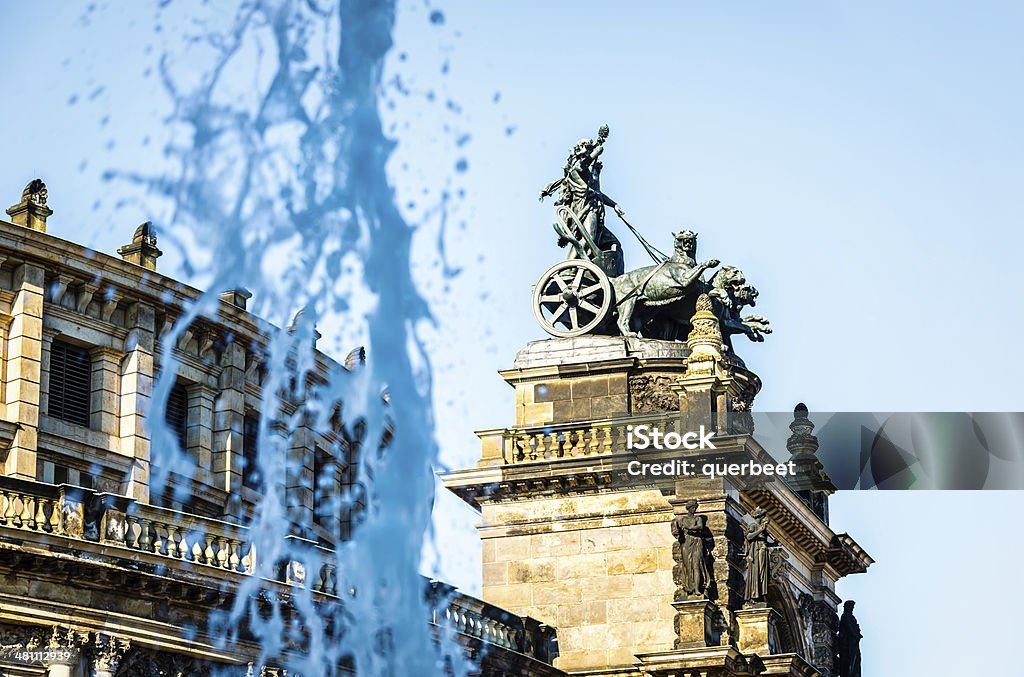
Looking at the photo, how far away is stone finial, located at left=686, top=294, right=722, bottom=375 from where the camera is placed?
4300cm

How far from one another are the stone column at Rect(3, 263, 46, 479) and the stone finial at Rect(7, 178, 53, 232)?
212 cm

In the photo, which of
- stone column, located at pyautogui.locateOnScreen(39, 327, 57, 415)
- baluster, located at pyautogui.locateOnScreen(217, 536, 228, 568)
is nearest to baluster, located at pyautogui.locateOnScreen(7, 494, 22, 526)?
baluster, located at pyautogui.locateOnScreen(217, 536, 228, 568)

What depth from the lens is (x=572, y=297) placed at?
→ 150 ft

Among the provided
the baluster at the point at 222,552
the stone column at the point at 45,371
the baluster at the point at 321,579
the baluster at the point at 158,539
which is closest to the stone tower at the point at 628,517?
the baluster at the point at 321,579

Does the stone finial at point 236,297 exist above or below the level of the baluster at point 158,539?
above

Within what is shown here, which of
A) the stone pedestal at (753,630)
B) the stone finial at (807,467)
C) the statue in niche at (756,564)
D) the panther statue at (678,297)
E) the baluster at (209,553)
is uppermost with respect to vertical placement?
the panther statue at (678,297)

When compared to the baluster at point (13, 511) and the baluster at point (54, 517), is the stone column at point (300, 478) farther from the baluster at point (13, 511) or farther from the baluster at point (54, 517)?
the baluster at point (13, 511)

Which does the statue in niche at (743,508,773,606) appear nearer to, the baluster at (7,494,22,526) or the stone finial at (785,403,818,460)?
the stone finial at (785,403,818,460)

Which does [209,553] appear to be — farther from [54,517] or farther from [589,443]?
[589,443]

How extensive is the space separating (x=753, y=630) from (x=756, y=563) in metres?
1.38

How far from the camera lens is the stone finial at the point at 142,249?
4800cm

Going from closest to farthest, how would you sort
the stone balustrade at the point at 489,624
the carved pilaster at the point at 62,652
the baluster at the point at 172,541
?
1. the carved pilaster at the point at 62,652
2. the baluster at the point at 172,541
3. the stone balustrade at the point at 489,624

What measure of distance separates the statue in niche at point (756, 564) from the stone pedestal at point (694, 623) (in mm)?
1503

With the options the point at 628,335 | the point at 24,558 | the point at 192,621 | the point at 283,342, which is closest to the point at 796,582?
the point at 628,335
